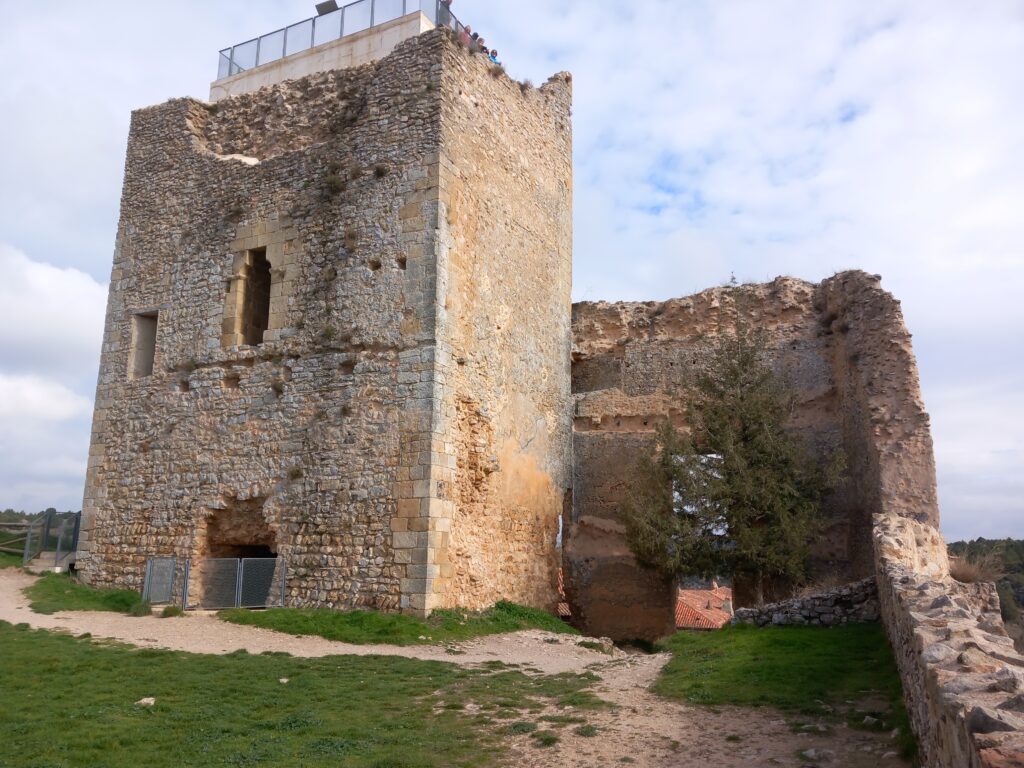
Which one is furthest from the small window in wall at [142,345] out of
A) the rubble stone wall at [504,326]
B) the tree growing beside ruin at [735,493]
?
the tree growing beside ruin at [735,493]

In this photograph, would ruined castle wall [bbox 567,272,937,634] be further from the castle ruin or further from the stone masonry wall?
the stone masonry wall

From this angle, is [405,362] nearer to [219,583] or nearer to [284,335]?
[284,335]

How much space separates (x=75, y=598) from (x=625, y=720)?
10013mm

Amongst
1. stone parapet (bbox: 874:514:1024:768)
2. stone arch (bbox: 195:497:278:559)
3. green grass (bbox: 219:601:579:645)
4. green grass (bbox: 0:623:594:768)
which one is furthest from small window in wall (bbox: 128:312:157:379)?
stone parapet (bbox: 874:514:1024:768)

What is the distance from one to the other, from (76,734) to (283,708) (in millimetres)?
1540

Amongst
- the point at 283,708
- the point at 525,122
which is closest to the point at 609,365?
the point at 525,122

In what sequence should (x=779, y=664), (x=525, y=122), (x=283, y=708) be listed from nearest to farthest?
(x=283, y=708) → (x=779, y=664) → (x=525, y=122)

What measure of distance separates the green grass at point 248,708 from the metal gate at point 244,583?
2.64 meters

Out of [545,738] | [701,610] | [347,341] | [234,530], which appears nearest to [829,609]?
[545,738]

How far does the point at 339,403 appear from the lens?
40.9 feet

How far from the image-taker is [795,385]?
15703 millimetres

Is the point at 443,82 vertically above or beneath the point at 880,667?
above

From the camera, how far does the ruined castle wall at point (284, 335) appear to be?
39.7 feet

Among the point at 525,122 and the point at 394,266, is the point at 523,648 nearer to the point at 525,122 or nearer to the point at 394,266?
the point at 394,266
